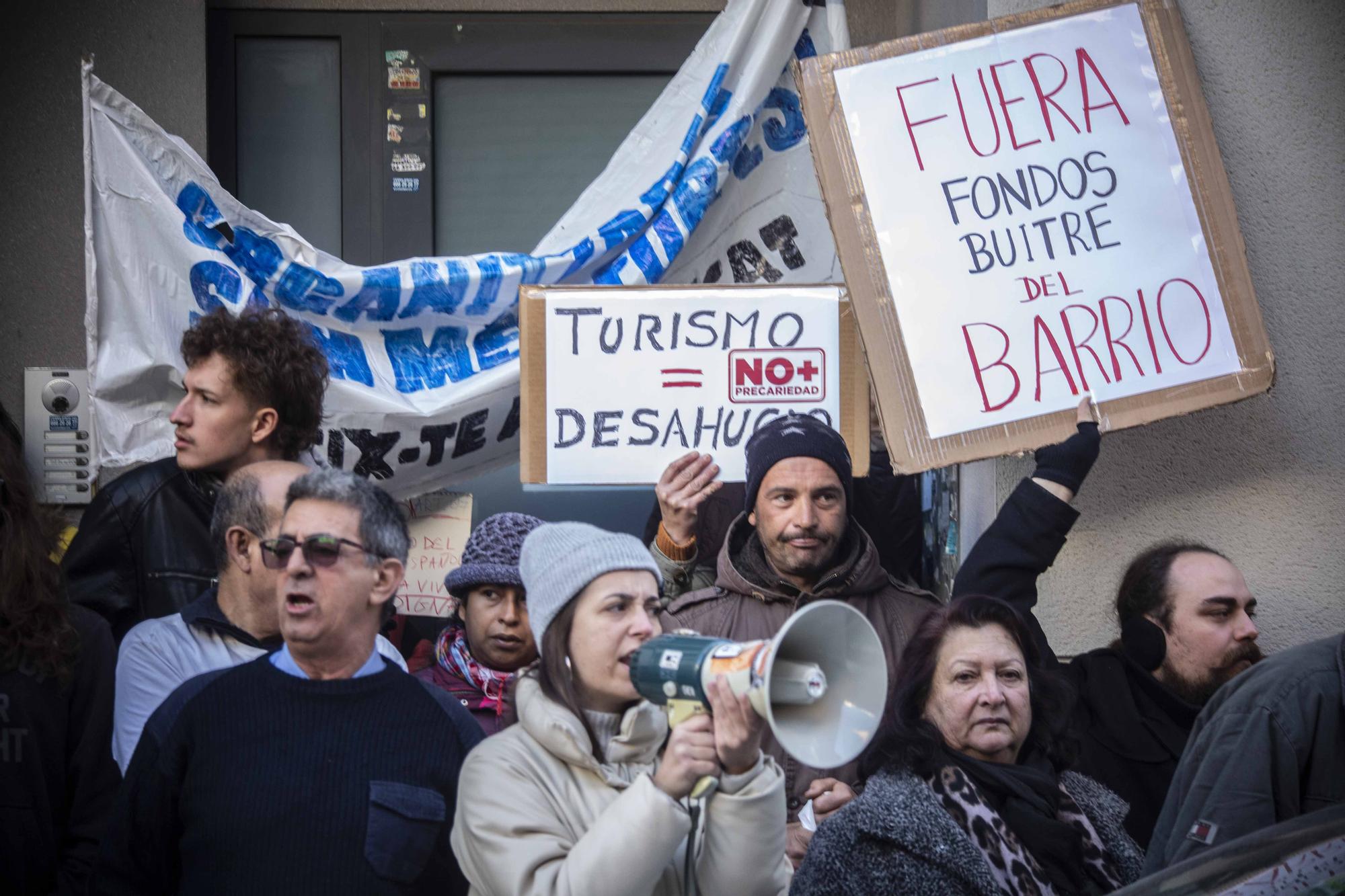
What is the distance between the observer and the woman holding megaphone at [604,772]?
79.8 inches

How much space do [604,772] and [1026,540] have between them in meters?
1.38

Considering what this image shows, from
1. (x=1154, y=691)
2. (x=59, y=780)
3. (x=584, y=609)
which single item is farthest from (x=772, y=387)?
(x=59, y=780)

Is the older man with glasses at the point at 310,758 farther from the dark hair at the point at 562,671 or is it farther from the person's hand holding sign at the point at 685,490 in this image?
the person's hand holding sign at the point at 685,490

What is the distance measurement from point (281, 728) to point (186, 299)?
1907mm

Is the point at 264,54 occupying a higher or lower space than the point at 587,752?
higher

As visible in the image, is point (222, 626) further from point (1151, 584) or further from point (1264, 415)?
point (1264, 415)

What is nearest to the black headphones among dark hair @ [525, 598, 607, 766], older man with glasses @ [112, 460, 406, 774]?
dark hair @ [525, 598, 607, 766]

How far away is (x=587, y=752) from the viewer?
2238mm

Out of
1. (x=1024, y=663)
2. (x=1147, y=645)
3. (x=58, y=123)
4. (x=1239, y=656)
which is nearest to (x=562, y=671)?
(x=1024, y=663)

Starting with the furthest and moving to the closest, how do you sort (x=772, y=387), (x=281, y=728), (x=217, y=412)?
(x=772, y=387), (x=217, y=412), (x=281, y=728)

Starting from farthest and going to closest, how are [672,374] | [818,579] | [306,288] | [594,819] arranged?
[306,288] → [672,374] → [818,579] → [594,819]

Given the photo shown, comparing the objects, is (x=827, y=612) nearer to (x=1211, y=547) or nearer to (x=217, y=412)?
(x=217, y=412)

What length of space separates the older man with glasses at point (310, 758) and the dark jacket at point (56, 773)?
28 centimetres

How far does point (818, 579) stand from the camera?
3.35m
